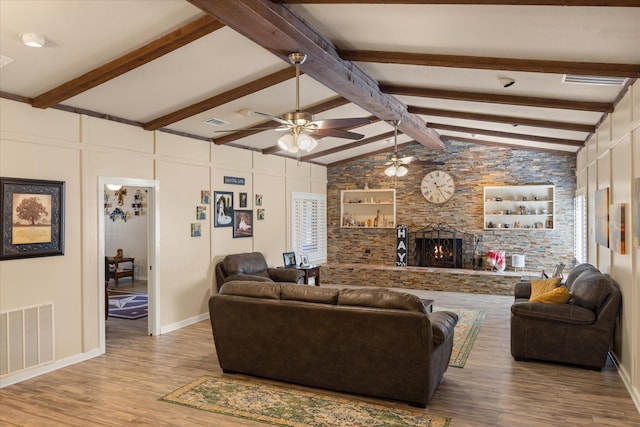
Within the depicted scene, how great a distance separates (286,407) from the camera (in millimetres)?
3803

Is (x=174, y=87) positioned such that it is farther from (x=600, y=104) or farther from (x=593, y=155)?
(x=593, y=155)

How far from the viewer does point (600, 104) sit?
498 cm

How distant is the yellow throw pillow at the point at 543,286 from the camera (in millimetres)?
5562

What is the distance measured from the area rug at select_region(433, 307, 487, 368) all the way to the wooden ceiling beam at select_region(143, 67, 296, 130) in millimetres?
3692

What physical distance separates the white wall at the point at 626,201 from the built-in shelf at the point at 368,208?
5.67 meters

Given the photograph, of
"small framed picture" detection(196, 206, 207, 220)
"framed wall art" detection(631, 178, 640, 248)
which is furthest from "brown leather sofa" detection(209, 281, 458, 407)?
"small framed picture" detection(196, 206, 207, 220)

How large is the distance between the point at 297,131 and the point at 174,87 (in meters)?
1.90

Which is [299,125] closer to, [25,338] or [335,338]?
[335,338]

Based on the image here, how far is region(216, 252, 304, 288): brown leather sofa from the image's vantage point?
7.37 m

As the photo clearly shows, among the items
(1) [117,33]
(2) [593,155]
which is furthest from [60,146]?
(2) [593,155]

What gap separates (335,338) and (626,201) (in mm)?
2959

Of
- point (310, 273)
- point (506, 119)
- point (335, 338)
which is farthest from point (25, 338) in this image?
point (506, 119)

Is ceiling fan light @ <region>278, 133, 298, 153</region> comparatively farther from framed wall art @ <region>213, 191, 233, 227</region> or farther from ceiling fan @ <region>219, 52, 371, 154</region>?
framed wall art @ <region>213, 191, 233, 227</region>

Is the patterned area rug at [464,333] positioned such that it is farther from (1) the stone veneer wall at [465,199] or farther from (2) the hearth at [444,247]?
(1) the stone veneer wall at [465,199]
